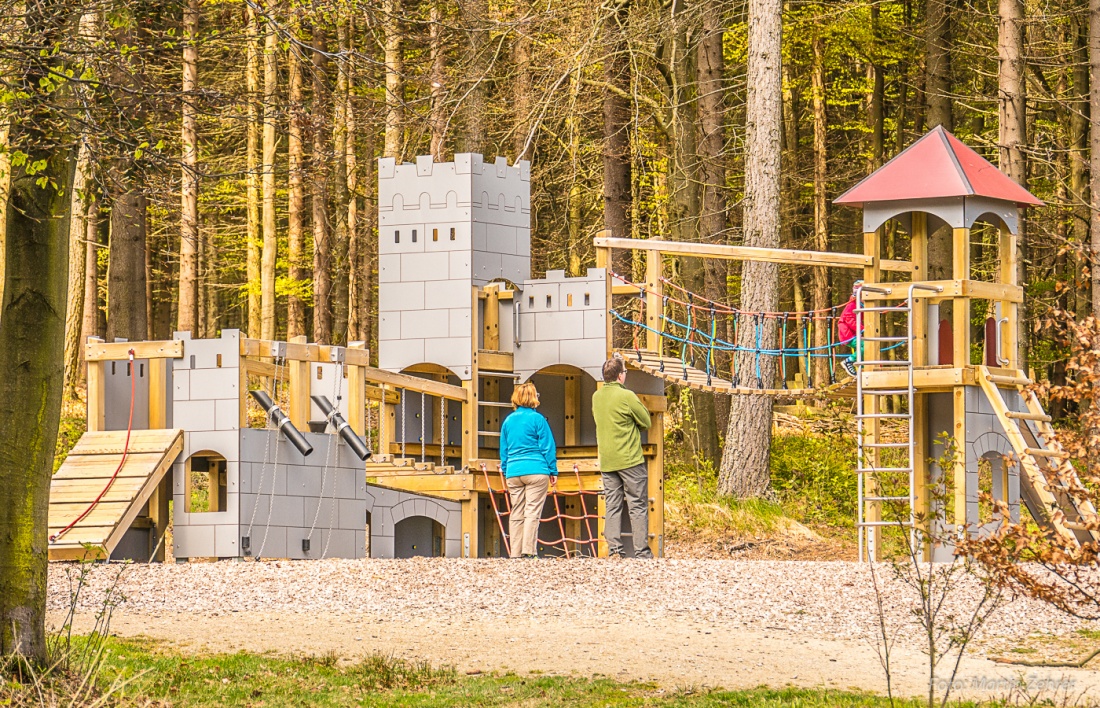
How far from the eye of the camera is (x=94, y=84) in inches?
288

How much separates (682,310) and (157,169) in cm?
1723

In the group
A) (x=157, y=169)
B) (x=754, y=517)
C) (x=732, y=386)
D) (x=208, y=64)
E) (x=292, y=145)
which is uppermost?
(x=208, y=64)

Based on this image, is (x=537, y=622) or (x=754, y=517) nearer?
(x=537, y=622)

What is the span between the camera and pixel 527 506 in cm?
1395

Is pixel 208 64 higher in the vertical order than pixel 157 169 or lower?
higher

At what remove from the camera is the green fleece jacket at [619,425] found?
532 inches

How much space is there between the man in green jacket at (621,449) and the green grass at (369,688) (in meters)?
5.42

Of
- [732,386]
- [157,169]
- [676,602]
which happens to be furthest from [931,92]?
[157,169]

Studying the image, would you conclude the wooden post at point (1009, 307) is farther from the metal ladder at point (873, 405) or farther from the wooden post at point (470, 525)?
the wooden post at point (470, 525)

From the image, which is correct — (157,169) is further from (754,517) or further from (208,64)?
(208,64)

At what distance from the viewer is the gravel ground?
1041 centimetres

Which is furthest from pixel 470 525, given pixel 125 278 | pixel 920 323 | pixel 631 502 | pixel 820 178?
pixel 820 178

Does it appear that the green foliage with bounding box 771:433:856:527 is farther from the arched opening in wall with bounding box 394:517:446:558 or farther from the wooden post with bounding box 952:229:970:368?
the wooden post with bounding box 952:229:970:368

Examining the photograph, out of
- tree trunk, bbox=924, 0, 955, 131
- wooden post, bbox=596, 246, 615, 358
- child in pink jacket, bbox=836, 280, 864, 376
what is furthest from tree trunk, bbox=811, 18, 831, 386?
wooden post, bbox=596, 246, 615, 358
